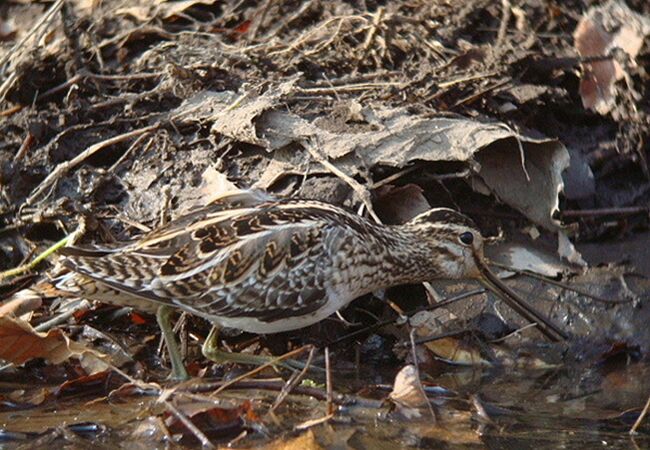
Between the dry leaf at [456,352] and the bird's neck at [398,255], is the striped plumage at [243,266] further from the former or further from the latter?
the dry leaf at [456,352]

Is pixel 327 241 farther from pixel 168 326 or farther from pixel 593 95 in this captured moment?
pixel 593 95

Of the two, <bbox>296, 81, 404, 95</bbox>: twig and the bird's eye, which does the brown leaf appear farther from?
<bbox>296, 81, 404, 95</bbox>: twig

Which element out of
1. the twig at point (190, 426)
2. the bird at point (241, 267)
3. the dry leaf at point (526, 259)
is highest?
the bird at point (241, 267)

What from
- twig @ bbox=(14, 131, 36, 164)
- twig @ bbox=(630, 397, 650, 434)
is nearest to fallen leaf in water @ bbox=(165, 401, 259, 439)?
twig @ bbox=(630, 397, 650, 434)

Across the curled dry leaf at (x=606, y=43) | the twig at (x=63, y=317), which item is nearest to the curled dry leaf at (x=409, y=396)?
the twig at (x=63, y=317)

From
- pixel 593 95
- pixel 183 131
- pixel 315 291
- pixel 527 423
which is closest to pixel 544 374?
pixel 527 423

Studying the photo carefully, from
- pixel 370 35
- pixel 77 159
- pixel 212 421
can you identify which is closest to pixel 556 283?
pixel 370 35

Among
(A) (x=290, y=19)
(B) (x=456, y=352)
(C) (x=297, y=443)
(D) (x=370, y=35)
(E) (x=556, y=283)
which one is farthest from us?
(A) (x=290, y=19)

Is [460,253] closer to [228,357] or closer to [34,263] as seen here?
[228,357]
